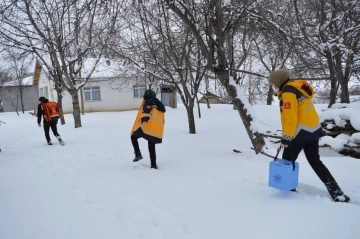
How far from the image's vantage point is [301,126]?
3688 mm

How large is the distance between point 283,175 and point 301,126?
630 mm

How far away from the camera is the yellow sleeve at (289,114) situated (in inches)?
141

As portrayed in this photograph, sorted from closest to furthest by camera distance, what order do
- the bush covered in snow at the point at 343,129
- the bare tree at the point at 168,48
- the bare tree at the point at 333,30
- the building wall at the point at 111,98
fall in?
the bush covered in snow at the point at 343,129
the bare tree at the point at 333,30
the bare tree at the point at 168,48
the building wall at the point at 111,98

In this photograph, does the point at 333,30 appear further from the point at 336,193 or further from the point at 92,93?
the point at 92,93

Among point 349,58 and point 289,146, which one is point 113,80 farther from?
point 289,146

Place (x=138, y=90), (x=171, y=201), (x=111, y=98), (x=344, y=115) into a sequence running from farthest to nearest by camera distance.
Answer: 1. (x=138, y=90)
2. (x=111, y=98)
3. (x=344, y=115)
4. (x=171, y=201)

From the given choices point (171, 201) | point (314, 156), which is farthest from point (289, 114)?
point (171, 201)

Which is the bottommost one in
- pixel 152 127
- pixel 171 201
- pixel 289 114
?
pixel 171 201

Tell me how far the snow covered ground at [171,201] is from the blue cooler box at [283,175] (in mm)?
178

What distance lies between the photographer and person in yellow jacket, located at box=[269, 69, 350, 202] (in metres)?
3.61

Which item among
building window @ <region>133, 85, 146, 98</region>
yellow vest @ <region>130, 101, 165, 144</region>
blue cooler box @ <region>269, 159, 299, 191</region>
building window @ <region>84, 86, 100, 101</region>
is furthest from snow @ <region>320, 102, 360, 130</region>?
building window @ <region>84, 86, 100, 101</region>

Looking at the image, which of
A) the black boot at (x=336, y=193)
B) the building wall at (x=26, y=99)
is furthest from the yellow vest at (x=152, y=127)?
the building wall at (x=26, y=99)

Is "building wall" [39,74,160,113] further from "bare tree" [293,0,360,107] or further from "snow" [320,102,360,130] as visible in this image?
→ "snow" [320,102,360,130]

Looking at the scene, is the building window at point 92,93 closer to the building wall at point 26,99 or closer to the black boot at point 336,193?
the building wall at point 26,99
